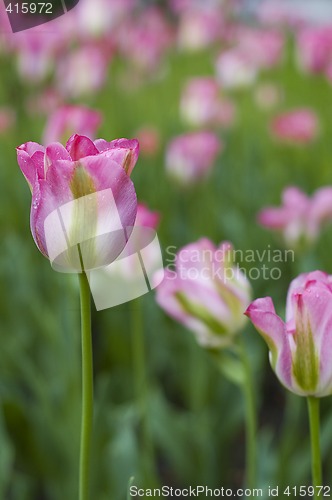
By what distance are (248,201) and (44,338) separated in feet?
1.50

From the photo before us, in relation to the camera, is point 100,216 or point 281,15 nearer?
point 100,216

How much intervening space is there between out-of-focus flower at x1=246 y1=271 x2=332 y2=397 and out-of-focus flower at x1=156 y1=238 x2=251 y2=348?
4.5 inches

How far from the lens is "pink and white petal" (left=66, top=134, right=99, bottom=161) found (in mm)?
214

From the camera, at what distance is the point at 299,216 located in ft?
2.00

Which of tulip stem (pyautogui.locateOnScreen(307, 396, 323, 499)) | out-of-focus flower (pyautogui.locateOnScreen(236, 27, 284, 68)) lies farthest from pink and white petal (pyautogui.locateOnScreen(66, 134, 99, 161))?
out-of-focus flower (pyautogui.locateOnScreen(236, 27, 284, 68))

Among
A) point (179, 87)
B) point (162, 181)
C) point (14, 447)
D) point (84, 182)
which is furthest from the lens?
point (179, 87)

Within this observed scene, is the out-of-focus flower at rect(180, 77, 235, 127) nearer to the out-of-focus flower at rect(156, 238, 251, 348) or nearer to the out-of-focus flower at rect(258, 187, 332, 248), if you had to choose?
the out-of-focus flower at rect(258, 187, 332, 248)

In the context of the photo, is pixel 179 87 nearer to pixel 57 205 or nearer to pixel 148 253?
pixel 148 253

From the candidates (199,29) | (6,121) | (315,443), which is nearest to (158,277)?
(315,443)

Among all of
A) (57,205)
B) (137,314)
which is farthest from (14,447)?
(57,205)

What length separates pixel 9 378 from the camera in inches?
32.9

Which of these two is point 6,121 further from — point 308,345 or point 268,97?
point 308,345

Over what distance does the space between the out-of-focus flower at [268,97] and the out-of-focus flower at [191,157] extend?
83cm

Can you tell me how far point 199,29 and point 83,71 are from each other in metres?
0.56
